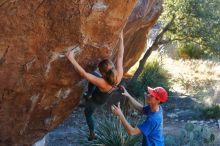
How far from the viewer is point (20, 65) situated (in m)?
6.52

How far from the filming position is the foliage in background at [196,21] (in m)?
14.6

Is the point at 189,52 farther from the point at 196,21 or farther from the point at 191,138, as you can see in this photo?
the point at 191,138

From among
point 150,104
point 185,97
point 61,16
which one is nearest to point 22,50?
point 61,16

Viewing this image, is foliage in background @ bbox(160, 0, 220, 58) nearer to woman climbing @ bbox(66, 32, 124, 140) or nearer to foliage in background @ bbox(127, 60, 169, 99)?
foliage in background @ bbox(127, 60, 169, 99)

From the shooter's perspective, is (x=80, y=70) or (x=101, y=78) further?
(x=101, y=78)

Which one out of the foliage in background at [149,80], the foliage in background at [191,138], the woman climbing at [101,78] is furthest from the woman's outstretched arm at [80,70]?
the foliage in background at [149,80]

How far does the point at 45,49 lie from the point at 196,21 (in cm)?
925

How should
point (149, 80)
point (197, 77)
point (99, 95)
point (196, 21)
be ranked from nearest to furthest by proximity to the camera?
point (99, 95), point (196, 21), point (149, 80), point (197, 77)

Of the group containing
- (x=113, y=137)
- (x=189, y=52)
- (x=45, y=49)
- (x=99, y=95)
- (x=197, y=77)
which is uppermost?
(x=45, y=49)

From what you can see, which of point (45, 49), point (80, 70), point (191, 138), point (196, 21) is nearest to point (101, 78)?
point (80, 70)

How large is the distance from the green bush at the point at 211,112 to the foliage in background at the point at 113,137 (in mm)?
4157

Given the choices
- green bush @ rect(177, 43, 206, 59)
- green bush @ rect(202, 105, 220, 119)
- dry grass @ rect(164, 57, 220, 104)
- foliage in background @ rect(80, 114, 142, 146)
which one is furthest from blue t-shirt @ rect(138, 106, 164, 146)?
green bush @ rect(177, 43, 206, 59)

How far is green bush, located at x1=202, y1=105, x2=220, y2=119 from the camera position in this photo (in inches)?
534

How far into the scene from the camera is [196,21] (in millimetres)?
15023
